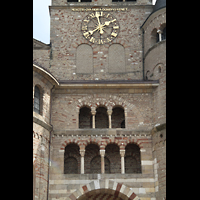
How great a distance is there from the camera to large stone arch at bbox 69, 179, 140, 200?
71.6 feet

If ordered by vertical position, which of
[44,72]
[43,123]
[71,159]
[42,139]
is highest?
[44,72]

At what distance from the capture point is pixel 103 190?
2217 cm

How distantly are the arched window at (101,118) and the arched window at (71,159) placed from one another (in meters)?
2.04

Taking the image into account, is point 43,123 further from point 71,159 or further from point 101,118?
point 101,118

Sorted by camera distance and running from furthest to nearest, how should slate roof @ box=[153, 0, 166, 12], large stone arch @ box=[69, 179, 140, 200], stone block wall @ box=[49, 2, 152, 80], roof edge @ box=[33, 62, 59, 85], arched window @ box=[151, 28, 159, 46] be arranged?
stone block wall @ box=[49, 2, 152, 80], arched window @ box=[151, 28, 159, 46], slate roof @ box=[153, 0, 166, 12], roof edge @ box=[33, 62, 59, 85], large stone arch @ box=[69, 179, 140, 200]

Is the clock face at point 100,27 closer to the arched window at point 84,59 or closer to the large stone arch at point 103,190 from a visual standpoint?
the arched window at point 84,59

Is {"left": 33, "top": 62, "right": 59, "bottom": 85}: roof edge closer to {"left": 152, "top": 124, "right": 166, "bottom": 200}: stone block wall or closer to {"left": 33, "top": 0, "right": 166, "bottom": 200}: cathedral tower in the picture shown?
{"left": 33, "top": 0, "right": 166, "bottom": 200}: cathedral tower

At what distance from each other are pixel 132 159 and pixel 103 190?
2769mm

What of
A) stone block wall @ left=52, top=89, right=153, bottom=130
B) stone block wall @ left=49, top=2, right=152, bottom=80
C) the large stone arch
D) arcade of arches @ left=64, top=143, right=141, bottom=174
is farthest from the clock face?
the large stone arch

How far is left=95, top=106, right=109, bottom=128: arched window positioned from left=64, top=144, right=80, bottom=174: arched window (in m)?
2.04

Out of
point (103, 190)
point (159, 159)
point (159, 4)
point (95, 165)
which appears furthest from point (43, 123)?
point (159, 4)

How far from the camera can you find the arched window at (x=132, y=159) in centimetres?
2362

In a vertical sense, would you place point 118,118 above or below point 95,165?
above
